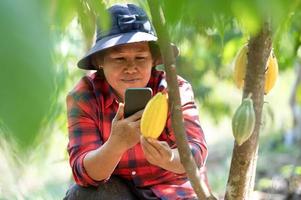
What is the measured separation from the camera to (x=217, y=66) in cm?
591

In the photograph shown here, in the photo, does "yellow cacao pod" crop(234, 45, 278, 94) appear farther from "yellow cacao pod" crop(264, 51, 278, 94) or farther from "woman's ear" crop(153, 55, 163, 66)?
"woman's ear" crop(153, 55, 163, 66)

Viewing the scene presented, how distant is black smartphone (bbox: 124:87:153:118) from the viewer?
1.40m

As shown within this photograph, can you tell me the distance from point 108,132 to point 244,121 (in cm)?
77

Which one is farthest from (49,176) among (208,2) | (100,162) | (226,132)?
(226,132)

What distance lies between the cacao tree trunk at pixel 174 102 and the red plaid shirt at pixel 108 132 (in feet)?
1.97

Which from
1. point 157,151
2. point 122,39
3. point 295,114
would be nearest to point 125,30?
point 122,39

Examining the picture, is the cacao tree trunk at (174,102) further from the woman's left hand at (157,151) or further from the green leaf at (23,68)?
the green leaf at (23,68)

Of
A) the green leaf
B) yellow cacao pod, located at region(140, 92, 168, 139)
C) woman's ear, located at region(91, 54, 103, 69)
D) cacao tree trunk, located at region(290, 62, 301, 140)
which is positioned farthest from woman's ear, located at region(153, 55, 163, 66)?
cacao tree trunk, located at region(290, 62, 301, 140)

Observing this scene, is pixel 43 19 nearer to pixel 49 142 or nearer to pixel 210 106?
pixel 49 142

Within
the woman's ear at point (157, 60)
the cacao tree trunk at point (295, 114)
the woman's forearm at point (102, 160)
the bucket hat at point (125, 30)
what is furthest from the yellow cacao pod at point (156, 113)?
the cacao tree trunk at point (295, 114)

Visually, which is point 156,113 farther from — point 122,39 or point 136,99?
point 122,39

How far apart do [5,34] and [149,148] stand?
3.60 ft

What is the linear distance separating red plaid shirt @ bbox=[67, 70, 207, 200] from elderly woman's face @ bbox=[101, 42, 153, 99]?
115 millimetres

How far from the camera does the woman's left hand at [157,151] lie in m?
1.37
